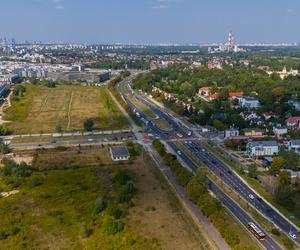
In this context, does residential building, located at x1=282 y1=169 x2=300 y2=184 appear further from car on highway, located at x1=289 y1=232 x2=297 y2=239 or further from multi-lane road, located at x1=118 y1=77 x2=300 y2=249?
car on highway, located at x1=289 y1=232 x2=297 y2=239

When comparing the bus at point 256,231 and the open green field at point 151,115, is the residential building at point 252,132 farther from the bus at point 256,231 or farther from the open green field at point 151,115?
the bus at point 256,231

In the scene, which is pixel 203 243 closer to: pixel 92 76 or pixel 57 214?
pixel 57 214

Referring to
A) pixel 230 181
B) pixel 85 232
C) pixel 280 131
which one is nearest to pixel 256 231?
pixel 230 181

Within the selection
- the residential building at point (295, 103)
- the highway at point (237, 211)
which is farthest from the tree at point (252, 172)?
the residential building at point (295, 103)

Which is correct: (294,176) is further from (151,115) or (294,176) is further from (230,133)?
(151,115)

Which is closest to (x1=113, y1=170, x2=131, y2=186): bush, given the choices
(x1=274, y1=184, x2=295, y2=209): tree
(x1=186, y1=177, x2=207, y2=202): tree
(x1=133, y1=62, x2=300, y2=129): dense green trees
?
(x1=186, y1=177, x2=207, y2=202): tree

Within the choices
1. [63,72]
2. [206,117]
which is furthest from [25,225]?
[63,72]
